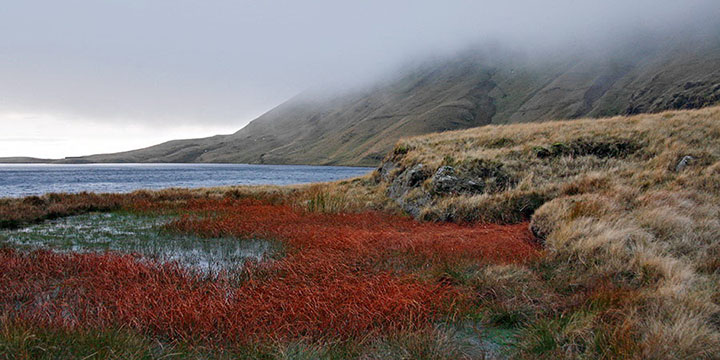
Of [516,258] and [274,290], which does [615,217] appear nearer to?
[516,258]

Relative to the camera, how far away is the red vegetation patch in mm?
5168

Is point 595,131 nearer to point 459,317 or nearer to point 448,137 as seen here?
point 448,137

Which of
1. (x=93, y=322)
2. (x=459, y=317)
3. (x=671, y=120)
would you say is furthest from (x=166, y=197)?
(x=671, y=120)

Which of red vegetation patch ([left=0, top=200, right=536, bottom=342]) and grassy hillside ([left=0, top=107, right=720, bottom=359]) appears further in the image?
red vegetation patch ([left=0, top=200, right=536, bottom=342])

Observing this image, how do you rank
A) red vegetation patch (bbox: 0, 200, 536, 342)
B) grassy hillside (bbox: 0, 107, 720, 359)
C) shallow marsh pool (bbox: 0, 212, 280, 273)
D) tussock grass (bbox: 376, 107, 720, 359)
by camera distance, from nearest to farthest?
grassy hillside (bbox: 0, 107, 720, 359)
tussock grass (bbox: 376, 107, 720, 359)
red vegetation patch (bbox: 0, 200, 536, 342)
shallow marsh pool (bbox: 0, 212, 280, 273)

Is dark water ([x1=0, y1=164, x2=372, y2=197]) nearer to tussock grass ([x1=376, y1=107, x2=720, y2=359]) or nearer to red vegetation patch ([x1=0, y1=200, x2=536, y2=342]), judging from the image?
red vegetation patch ([x1=0, y1=200, x2=536, y2=342])

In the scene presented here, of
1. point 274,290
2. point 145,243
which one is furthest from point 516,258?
point 145,243

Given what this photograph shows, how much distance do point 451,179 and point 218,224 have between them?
1104cm

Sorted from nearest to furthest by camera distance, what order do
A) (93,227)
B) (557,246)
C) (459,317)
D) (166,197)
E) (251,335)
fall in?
1. (251,335)
2. (459,317)
3. (557,246)
4. (93,227)
5. (166,197)

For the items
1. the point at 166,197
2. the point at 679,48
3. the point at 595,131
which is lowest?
the point at 166,197

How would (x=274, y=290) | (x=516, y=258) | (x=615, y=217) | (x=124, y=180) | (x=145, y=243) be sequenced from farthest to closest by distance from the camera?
(x=124, y=180) < (x=145, y=243) < (x=615, y=217) < (x=516, y=258) < (x=274, y=290)

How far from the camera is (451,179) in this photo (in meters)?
17.4

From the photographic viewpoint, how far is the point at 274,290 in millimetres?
6664

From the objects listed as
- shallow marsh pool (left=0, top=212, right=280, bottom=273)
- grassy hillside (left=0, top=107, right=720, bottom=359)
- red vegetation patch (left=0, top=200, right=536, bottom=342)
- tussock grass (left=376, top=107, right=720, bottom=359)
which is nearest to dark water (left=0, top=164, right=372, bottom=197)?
shallow marsh pool (left=0, top=212, right=280, bottom=273)
